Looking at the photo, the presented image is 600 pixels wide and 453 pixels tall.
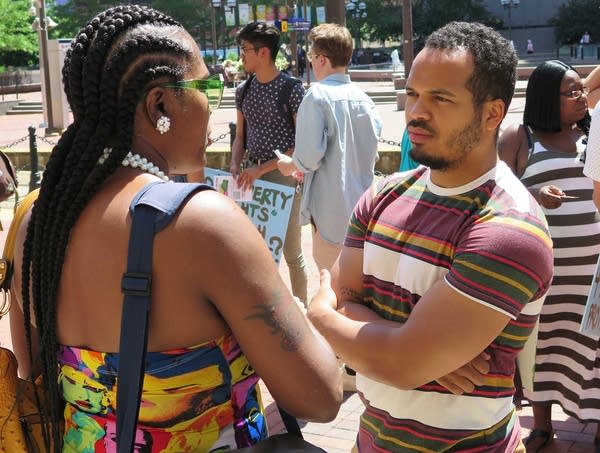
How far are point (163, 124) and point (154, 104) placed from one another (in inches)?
1.8

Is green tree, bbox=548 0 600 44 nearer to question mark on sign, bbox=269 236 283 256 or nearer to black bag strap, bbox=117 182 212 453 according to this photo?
question mark on sign, bbox=269 236 283 256

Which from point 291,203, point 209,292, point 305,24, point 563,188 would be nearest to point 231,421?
point 209,292

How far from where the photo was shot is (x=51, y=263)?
1904 mm

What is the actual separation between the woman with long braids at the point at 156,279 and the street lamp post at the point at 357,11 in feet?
219

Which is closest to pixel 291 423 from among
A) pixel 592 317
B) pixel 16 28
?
pixel 592 317

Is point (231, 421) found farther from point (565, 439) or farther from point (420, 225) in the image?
point (565, 439)

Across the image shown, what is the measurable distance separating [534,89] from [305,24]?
43.1m

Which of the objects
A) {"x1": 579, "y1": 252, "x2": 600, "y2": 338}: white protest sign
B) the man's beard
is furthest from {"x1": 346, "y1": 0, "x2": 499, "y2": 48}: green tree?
the man's beard

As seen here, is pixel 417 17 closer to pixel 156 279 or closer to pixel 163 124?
pixel 163 124

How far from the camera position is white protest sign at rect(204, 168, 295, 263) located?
6.22 meters

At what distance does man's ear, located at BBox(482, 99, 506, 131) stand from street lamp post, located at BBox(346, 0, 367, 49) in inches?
2618

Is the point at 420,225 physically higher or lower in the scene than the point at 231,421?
higher

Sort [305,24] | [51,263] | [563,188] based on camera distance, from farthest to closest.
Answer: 1. [305,24]
2. [563,188]
3. [51,263]

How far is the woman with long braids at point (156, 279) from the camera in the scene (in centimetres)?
176
